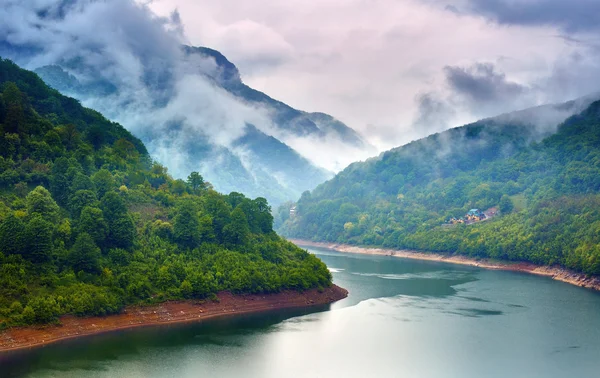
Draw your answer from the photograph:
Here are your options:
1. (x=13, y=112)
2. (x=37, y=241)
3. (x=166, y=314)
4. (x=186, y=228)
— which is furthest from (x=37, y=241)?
(x=13, y=112)

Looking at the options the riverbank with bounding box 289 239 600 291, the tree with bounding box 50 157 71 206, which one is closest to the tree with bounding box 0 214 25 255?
the tree with bounding box 50 157 71 206

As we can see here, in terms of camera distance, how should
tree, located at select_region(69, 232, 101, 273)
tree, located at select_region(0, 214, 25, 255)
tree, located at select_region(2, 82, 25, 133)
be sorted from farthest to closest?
1. tree, located at select_region(2, 82, 25, 133)
2. tree, located at select_region(69, 232, 101, 273)
3. tree, located at select_region(0, 214, 25, 255)

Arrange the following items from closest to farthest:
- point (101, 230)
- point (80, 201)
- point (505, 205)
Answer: point (101, 230), point (80, 201), point (505, 205)

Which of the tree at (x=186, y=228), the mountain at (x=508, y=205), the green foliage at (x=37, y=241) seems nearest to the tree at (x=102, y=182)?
the tree at (x=186, y=228)

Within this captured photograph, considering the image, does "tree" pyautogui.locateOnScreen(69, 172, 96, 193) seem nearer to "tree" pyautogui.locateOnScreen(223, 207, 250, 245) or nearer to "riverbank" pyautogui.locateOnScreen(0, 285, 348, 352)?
"riverbank" pyautogui.locateOnScreen(0, 285, 348, 352)

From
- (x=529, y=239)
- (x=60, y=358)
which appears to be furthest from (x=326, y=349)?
(x=529, y=239)

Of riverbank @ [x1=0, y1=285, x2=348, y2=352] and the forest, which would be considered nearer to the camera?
riverbank @ [x1=0, y1=285, x2=348, y2=352]

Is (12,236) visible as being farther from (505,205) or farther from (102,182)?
(505,205)
